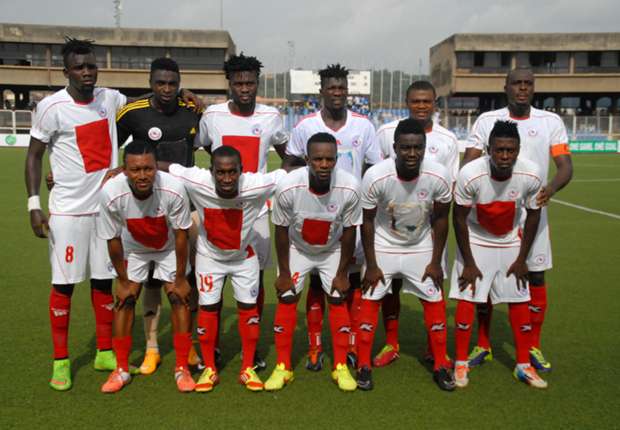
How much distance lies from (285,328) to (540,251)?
207 centimetres

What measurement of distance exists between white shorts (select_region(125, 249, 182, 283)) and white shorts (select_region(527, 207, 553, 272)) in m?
2.76

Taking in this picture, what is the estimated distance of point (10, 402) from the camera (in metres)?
3.99

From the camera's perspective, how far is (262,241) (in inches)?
187

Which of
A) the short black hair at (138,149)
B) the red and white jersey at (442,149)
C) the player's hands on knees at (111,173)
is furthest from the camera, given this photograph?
the red and white jersey at (442,149)

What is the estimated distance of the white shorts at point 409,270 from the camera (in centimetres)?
437

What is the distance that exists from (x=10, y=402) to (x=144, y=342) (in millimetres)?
1473

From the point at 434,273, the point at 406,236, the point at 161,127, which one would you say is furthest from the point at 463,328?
the point at 161,127

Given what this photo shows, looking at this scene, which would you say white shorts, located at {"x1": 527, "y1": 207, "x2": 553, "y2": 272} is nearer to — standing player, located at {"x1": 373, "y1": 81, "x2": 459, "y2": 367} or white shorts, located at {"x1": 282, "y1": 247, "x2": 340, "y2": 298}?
standing player, located at {"x1": 373, "y1": 81, "x2": 459, "y2": 367}

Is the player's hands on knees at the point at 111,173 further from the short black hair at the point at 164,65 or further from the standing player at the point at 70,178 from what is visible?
the short black hair at the point at 164,65

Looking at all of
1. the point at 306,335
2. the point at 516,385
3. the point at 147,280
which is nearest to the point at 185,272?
the point at 147,280

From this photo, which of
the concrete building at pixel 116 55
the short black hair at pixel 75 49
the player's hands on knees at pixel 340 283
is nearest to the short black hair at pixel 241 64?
the short black hair at pixel 75 49

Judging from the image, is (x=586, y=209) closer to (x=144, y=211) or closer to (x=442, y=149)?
(x=442, y=149)

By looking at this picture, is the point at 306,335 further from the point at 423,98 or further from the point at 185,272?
the point at 423,98

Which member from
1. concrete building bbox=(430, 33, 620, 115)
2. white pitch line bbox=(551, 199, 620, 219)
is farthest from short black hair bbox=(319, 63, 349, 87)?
concrete building bbox=(430, 33, 620, 115)
